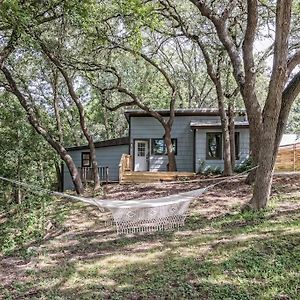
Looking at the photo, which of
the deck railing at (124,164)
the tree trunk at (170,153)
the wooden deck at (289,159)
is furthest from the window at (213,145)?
the deck railing at (124,164)

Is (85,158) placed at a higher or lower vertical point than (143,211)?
higher

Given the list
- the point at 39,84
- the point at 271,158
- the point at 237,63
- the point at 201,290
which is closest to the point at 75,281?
the point at 201,290

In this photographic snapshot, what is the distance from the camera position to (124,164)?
1367 centimetres

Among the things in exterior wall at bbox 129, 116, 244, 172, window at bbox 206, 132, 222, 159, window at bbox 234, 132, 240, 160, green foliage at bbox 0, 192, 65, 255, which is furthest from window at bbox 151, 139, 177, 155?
green foliage at bbox 0, 192, 65, 255

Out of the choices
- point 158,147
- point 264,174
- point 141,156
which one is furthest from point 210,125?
point 264,174

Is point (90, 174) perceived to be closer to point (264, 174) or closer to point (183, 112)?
point (183, 112)

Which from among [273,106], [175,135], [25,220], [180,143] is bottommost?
[25,220]

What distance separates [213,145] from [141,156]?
9.26ft

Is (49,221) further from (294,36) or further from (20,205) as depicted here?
(294,36)

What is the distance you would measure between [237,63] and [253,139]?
1.60 metres

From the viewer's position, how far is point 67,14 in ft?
21.2

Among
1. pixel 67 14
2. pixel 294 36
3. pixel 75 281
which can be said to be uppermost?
pixel 294 36

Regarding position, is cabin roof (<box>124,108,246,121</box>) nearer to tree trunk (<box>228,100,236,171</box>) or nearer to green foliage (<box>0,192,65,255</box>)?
tree trunk (<box>228,100,236,171</box>)

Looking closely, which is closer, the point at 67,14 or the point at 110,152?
the point at 67,14
